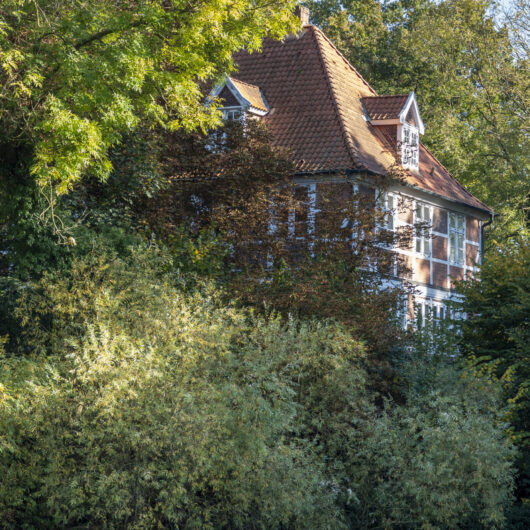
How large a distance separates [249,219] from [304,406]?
5.66 meters

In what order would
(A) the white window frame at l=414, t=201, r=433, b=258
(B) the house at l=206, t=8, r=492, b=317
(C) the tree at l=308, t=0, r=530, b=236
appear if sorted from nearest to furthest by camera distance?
(B) the house at l=206, t=8, r=492, b=317 < (A) the white window frame at l=414, t=201, r=433, b=258 < (C) the tree at l=308, t=0, r=530, b=236

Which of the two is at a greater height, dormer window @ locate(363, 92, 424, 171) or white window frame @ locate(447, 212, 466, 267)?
dormer window @ locate(363, 92, 424, 171)

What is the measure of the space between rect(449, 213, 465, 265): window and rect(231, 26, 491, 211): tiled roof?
0.88 metres

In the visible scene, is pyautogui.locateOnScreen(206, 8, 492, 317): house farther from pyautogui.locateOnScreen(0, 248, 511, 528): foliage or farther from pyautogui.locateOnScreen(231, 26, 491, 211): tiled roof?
pyautogui.locateOnScreen(0, 248, 511, 528): foliage

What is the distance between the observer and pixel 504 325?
58.0 feet

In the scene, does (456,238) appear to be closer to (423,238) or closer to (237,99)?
(423,238)

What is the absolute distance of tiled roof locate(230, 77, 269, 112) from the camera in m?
26.4

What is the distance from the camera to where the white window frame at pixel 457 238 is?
30.7 meters

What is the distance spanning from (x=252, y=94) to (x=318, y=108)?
194 centimetres

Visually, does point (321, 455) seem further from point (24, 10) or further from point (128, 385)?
point (24, 10)

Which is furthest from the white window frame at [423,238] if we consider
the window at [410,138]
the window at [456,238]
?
the window at [456,238]

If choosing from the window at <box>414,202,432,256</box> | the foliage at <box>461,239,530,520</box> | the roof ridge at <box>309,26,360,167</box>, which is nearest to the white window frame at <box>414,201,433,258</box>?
the window at <box>414,202,432,256</box>

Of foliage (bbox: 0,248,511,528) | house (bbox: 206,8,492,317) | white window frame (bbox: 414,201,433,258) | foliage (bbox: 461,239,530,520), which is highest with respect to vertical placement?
house (bbox: 206,8,492,317)

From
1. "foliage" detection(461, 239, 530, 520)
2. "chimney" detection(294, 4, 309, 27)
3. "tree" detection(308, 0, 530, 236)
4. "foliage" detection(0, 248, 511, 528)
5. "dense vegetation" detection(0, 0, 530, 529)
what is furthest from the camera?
"tree" detection(308, 0, 530, 236)
